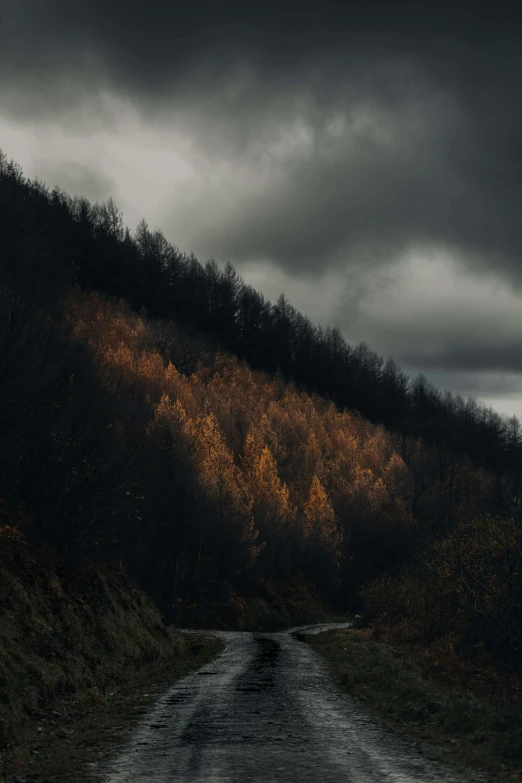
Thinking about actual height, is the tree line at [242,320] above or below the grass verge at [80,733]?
above

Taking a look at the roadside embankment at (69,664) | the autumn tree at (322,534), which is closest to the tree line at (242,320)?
the autumn tree at (322,534)

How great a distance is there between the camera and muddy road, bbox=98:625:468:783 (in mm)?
10961

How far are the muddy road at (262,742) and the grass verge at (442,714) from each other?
69 cm

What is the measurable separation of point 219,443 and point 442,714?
64.6 meters

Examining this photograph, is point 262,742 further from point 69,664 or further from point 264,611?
point 264,611

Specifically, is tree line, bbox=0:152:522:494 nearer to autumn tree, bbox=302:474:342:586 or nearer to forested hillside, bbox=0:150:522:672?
forested hillside, bbox=0:150:522:672

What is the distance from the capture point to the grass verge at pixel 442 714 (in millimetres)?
12078

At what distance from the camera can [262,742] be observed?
43.8 ft

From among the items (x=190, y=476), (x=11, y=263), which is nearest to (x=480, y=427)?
(x=190, y=476)

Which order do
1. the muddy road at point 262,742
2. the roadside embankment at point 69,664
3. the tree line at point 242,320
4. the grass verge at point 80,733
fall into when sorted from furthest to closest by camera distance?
1. the tree line at point 242,320
2. the roadside embankment at point 69,664
3. the grass verge at point 80,733
4. the muddy road at point 262,742

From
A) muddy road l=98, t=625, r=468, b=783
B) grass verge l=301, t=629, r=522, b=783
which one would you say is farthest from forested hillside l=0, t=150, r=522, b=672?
muddy road l=98, t=625, r=468, b=783

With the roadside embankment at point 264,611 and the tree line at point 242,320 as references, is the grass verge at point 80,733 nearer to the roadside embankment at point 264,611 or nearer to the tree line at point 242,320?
the roadside embankment at point 264,611

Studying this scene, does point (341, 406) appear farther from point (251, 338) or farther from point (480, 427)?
point (480, 427)

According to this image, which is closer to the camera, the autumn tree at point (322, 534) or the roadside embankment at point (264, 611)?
the roadside embankment at point (264, 611)
